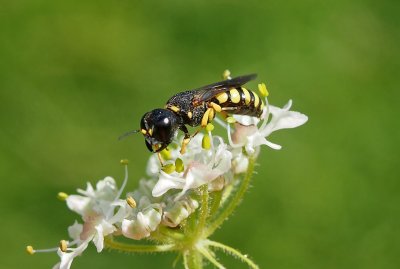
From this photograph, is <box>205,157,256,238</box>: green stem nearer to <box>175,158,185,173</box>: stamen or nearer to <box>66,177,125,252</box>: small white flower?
<box>175,158,185,173</box>: stamen

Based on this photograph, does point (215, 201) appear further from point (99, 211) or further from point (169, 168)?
point (99, 211)

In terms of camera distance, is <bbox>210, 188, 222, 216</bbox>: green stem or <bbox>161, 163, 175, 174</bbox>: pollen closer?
<bbox>161, 163, 175, 174</bbox>: pollen

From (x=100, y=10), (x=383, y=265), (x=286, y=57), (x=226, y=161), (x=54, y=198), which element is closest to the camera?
(x=226, y=161)

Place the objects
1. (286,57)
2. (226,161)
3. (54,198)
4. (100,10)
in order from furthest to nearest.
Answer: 1. (100,10)
2. (286,57)
3. (54,198)
4. (226,161)

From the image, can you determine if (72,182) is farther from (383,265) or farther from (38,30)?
(383,265)

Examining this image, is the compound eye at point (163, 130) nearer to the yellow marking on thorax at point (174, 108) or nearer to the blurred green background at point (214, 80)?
the yellow marking on thorax at point (174, 108)

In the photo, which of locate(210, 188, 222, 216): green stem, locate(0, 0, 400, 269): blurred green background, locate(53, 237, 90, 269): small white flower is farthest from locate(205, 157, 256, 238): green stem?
locate(0, 0, 400, 269): blurred green background

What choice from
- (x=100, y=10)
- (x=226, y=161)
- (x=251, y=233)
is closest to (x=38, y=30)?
(x=100, y=10)

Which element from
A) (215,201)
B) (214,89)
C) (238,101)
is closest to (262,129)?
(238,101)
